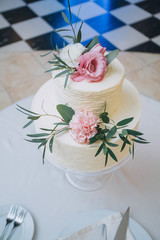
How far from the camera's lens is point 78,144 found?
889 mm

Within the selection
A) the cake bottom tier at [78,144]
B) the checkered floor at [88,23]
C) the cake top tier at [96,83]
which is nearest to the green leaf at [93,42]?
the cake top tier at [96,83]

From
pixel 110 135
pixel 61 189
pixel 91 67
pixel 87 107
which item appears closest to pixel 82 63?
pixel 91 67

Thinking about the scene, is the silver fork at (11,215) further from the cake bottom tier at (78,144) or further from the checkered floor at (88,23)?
the checkered floor at (88,23)

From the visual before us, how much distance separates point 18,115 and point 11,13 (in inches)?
113

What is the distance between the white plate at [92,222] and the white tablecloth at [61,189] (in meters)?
0.02

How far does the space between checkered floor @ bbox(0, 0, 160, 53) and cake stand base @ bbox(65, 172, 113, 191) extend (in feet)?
7.44

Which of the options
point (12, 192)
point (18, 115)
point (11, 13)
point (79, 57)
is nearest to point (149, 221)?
point (12, 192)

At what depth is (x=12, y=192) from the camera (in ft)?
3.43

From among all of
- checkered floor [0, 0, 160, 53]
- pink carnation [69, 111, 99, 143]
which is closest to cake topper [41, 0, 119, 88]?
pink carnation [69, 111, 99, 143]

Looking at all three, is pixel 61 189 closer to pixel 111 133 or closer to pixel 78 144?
pixel 78 144

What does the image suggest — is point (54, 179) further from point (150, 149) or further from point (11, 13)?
point (11, 13)

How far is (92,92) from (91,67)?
97 mm

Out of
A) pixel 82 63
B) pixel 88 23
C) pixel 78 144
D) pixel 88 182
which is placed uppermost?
pixel 82 63

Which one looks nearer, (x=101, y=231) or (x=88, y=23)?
(x=101, y=231)
